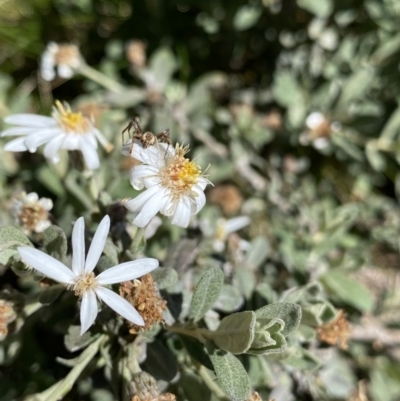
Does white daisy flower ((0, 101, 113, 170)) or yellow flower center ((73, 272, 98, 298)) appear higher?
white daisy flower ((0, 101, 113, 170))

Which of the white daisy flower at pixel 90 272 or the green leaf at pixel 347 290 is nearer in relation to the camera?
the white daisy flower at pixel 90 272

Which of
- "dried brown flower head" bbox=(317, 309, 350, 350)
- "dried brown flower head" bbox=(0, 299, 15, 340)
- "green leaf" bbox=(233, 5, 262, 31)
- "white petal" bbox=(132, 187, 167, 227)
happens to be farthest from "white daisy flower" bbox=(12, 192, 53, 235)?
"green leaf" bbox=(233, 5, 262, 31)

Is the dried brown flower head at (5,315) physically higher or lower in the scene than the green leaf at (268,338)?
lower

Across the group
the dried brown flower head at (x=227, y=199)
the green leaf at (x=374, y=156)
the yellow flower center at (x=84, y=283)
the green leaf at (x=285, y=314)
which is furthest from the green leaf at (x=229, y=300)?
the green leaf at (x=374, y=156)

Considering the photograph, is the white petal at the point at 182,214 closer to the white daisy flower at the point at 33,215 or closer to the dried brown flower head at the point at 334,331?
the white daisy flower at the point at 33,215

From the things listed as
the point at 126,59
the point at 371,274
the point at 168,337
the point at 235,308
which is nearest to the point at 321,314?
the point at 235,308

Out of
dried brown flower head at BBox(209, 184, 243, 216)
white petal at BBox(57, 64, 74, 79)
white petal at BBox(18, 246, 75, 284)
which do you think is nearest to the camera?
white petal at BBox(18, 246, 75, 284)

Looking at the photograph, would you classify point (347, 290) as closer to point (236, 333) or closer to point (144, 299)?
point (236, 333)

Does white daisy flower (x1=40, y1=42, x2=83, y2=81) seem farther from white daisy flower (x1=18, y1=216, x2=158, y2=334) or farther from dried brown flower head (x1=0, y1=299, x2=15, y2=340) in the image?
white daisy flower (x1=18, y1=216, x2=158, y2=334)
